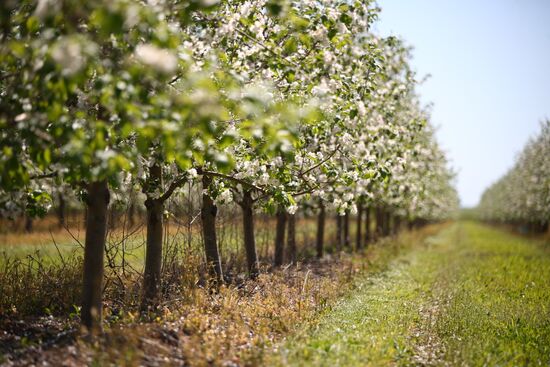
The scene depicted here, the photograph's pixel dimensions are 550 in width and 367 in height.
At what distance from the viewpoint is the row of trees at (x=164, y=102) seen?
16.9ft

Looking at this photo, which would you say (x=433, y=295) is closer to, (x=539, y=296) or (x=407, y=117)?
(x=539, y=296)

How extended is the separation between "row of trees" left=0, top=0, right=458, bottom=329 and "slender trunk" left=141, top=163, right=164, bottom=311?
2 centimetres

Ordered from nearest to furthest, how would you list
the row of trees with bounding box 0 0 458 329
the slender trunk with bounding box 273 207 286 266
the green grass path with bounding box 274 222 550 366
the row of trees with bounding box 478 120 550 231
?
1. the row of trees with bounding box 0 0 458 329
2. the green grass path with bounding box 274 222 550 366
3. the slender trunk with bounding box 273 207 286 266
4. the row of trees with bounding box 478 120 550 231

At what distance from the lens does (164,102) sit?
5152mm

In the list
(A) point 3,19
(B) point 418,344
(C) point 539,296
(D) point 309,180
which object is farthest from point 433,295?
(A) point 3,19

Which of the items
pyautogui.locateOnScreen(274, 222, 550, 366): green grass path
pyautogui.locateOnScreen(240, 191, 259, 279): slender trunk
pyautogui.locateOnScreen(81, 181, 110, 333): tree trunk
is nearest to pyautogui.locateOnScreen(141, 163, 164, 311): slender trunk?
pyautogui.locateOnScreen(81, 181, 110, 333): tree trunk

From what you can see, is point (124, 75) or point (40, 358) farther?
point (40, 358)

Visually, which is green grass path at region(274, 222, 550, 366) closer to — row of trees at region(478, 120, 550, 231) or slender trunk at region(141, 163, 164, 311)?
slender trunk at region(141, 163, 164, 311)

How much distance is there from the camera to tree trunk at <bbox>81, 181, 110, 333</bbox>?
7270 millimetres

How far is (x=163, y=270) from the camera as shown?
1084 cm

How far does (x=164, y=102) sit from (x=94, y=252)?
3.32 metres

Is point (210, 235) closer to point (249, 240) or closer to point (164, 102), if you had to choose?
point (249, 240)

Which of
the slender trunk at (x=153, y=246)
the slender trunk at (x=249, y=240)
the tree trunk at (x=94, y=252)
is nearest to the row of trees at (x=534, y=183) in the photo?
the slender trunk at (x=249, y=240)

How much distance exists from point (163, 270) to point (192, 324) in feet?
10.1
